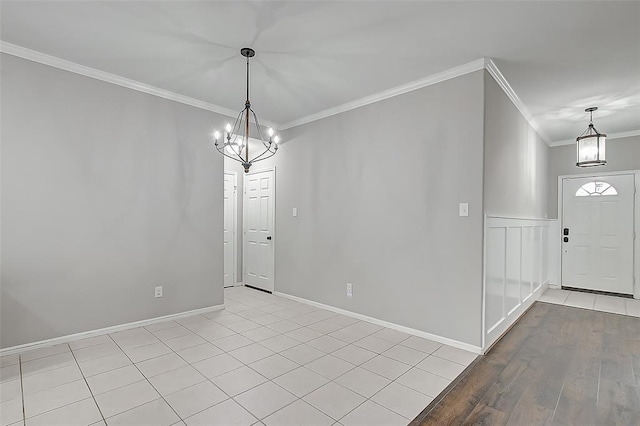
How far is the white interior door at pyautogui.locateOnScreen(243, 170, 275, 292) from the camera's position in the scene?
5293mm

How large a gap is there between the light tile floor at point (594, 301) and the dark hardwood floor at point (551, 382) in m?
0.80

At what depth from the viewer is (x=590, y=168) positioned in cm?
546

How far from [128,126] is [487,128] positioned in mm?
3741

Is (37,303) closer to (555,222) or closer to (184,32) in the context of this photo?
(184,32)

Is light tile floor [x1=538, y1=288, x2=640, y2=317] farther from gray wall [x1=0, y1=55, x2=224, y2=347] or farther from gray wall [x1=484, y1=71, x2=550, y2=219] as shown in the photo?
gray wall [x1=0, y1=55, x2=224, y2=347]

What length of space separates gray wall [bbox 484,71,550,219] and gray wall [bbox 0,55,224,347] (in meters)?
3.27

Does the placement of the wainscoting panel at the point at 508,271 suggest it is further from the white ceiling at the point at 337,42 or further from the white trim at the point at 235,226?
the white trim at the point at 235,226

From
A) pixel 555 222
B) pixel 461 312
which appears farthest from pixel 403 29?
pixel 555 222

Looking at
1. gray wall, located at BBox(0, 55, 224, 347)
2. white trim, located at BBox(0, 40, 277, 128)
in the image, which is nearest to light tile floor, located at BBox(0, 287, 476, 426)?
gray wall, located at BBox(0, 55, 224, 347)

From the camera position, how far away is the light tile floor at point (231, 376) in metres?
2.01

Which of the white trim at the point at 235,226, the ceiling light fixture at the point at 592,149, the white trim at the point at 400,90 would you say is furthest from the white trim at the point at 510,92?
the white trim at the point at 235,226

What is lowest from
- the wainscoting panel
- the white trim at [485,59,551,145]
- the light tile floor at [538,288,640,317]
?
the light tile floor at [538,288,640,317]

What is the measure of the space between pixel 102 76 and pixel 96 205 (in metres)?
1.33

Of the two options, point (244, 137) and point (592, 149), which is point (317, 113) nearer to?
point (244, 137)
